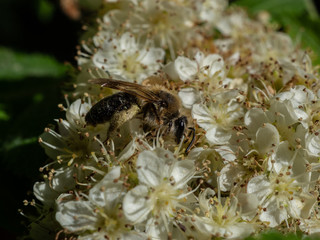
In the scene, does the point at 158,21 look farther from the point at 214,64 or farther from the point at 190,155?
the point at 190,155

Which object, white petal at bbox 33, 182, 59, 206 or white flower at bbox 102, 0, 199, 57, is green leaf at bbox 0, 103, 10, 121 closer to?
white flower at bbox 102, 0, 199, 57

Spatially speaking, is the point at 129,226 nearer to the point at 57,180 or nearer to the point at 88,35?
the point at 57,180

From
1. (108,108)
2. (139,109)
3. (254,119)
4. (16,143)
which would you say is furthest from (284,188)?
(16,143)

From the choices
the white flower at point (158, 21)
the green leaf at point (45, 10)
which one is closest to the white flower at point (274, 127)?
the white flower at point (158, 21)

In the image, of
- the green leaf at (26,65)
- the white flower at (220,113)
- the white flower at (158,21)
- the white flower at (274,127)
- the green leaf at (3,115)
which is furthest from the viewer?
the green leaf at (26,65)

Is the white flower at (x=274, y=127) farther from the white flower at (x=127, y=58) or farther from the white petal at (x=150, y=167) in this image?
the white flower at (x=127, y=58)

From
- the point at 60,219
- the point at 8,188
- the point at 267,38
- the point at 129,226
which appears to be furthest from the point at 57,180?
the point at 267,38
